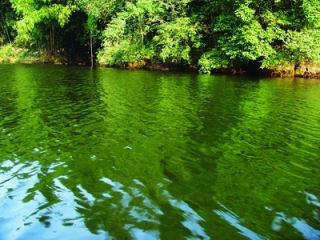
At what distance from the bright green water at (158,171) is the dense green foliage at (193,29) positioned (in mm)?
17127

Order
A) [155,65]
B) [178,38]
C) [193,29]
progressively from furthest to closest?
[155,65] → [178,38] → [193,29]

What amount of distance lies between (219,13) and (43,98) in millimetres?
25455

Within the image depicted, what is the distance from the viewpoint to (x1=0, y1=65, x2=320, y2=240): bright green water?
225 inches

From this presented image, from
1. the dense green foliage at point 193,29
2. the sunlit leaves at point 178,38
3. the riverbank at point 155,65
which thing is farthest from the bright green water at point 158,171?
the sunlit leaves at point 178,38

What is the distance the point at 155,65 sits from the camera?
3934 cm

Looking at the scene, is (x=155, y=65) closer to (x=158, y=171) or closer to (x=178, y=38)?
(x=178, y=38)

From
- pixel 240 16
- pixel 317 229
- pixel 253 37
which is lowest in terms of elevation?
pixel 317 229

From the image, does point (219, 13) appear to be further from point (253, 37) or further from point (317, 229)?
point (317, 229)

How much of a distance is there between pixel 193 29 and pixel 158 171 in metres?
29.3

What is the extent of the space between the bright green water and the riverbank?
18.5 meters

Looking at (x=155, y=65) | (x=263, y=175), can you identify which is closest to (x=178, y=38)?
(x=155, y=65)

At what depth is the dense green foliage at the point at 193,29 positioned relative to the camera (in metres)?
30.3

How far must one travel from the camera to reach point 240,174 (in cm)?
803

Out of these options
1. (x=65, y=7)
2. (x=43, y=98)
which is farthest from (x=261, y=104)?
(x=65, y=7)
